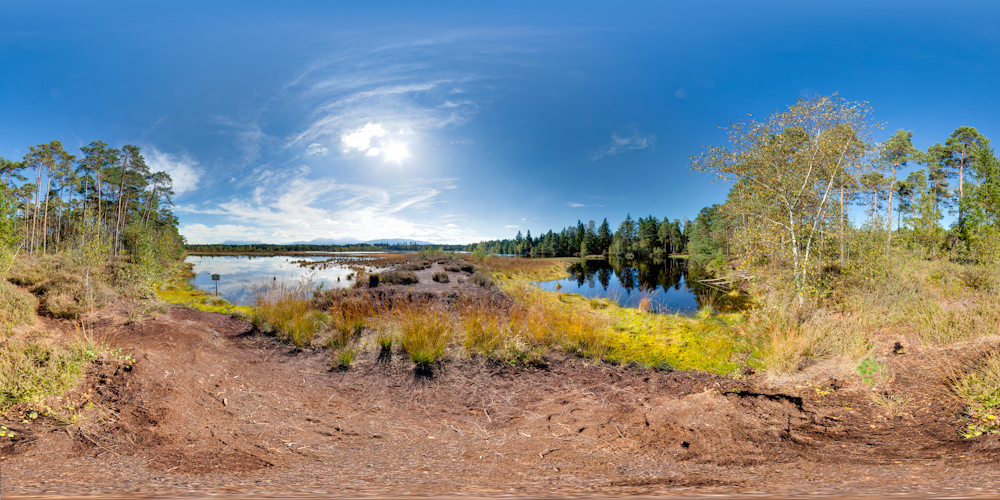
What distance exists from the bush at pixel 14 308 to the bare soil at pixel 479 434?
8.73 ft

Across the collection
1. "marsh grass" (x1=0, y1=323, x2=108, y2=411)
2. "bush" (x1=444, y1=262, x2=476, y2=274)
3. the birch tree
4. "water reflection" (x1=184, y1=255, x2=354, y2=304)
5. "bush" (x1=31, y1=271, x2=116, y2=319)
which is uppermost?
the birch tree

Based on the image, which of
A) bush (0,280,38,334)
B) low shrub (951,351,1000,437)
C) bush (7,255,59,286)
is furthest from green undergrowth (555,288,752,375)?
bush (7,255,59,286)

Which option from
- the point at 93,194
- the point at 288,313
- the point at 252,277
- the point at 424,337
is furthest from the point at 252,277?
the point at 424,337

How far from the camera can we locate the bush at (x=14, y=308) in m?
7.38

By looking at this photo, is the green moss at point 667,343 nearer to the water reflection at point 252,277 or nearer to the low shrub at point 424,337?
the low shrub at point 424,337

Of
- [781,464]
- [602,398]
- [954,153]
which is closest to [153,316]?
[602,398]

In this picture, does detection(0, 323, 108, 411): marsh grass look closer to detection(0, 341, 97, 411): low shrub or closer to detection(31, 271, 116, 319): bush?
detection(0, 341, 97, 411): low shrub

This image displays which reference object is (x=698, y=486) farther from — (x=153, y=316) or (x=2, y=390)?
(x=153, y=316)

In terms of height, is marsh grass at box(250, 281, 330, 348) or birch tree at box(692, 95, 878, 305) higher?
birch tree at box(692, 95, 878, 305)

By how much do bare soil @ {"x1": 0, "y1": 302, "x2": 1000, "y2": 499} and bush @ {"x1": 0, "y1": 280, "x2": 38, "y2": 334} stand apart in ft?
8.73

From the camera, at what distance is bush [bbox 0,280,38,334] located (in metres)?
7.38

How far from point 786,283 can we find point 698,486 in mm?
8936

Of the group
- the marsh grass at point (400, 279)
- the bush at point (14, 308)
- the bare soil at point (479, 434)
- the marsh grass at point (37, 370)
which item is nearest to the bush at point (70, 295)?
the bush at point (14, 308)

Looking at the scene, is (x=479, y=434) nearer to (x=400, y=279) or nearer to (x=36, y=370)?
(x=36, y=370)
